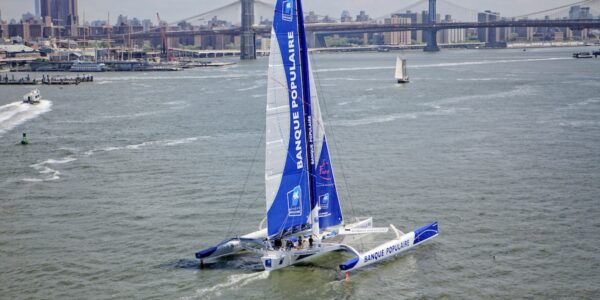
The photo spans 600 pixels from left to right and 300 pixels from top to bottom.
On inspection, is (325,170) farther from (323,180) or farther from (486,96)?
(486,96)

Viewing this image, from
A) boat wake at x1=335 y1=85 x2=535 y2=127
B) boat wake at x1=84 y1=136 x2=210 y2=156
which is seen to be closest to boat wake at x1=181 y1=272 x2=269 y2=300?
boat wake at x1=84 y1=136 x2=210 y2=156

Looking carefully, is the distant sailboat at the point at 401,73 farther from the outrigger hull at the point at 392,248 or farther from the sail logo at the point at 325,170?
the sail logo at the point at 325,170

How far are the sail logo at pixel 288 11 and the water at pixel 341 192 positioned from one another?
4590 mm

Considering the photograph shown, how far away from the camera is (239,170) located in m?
24.8

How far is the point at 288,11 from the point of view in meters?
14.9

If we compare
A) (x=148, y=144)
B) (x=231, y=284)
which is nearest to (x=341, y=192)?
(x=231, y=284)

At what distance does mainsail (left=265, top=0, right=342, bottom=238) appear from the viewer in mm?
14852

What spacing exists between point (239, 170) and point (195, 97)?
31.1 meters

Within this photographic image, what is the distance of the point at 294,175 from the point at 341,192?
20.8 feet

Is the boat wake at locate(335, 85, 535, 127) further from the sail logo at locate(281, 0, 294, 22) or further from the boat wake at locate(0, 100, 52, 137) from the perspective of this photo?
the sail logo at locate(281, 0, 294, 22)

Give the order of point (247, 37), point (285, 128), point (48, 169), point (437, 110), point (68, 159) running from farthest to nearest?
point (247, 37)
point (437, 110)
point (68, 159)
point (48, 169)
point (285, 128)

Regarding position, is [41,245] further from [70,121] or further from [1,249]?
[70,121]

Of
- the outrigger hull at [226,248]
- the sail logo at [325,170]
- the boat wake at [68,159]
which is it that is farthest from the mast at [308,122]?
the boat wake at [68,159]

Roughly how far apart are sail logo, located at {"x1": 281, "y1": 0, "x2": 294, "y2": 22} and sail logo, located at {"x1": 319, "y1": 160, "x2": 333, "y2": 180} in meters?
2.88
